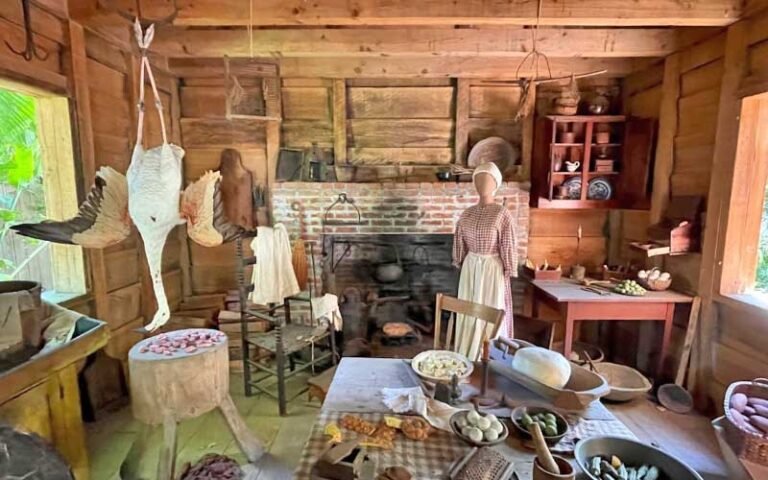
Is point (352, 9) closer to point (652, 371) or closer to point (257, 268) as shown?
point (257, 268)

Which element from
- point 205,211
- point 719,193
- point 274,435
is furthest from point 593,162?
point 274,435

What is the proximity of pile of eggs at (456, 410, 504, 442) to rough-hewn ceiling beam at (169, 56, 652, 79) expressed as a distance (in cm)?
285

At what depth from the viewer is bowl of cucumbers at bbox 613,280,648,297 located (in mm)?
2699

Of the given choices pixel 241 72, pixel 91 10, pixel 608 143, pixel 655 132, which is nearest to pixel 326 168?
pixel 241 72

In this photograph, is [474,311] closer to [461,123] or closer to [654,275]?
[654,275]

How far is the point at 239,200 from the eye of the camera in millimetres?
3520

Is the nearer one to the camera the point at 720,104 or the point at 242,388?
the point at 720,104

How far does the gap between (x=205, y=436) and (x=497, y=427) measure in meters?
1.94

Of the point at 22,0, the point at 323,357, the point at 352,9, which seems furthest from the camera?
the point at 323,357

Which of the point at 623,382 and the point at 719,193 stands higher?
the point at 719,193

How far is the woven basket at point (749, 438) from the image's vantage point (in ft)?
5.65

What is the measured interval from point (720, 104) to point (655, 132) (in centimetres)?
54

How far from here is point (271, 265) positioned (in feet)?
9.28

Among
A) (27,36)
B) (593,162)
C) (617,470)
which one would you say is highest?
(27,36)
